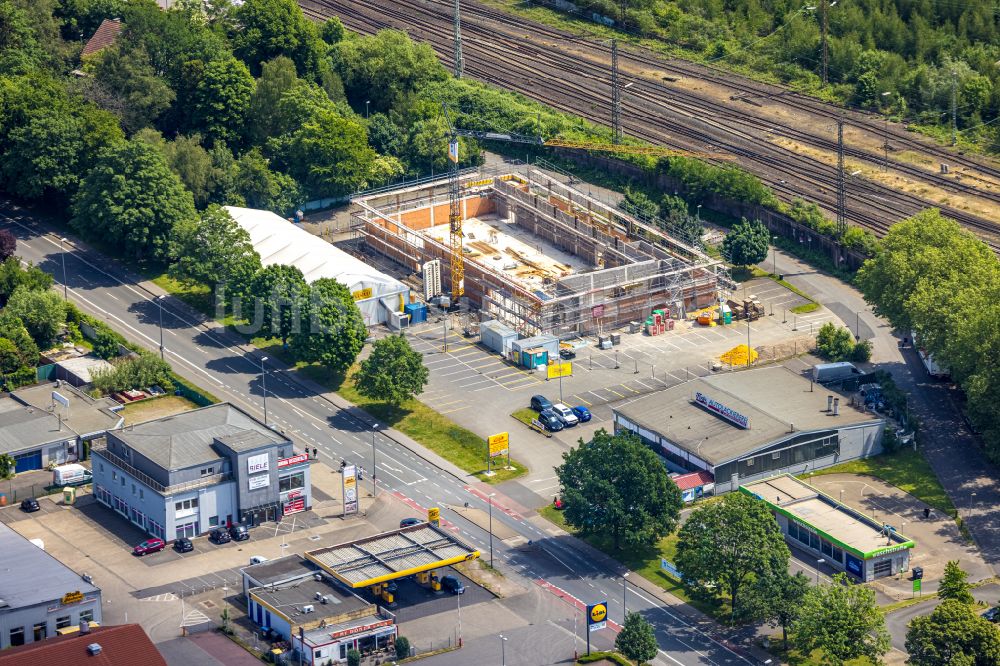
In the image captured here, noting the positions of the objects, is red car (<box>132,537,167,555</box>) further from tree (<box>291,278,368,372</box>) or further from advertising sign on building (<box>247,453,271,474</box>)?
tree (<box>291,278,368,372</box>)

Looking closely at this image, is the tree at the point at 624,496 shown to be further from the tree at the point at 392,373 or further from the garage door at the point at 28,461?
the garage door at the point at 28,461

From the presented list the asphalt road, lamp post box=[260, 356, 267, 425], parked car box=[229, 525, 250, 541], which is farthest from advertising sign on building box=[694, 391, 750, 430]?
parked car box=[229, 525, 250, 541]

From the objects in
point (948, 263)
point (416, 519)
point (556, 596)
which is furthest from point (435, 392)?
point (948, 263)

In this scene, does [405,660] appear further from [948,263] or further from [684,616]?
[948,263]

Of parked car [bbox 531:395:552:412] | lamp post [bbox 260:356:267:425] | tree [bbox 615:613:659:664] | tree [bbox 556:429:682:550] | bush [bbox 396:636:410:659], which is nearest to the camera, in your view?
tree [bbox 615:613:659:664]

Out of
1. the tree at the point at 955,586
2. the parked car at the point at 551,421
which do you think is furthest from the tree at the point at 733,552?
the parked car at the point at 551,421

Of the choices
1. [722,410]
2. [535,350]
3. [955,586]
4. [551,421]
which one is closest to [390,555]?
[551,421]
